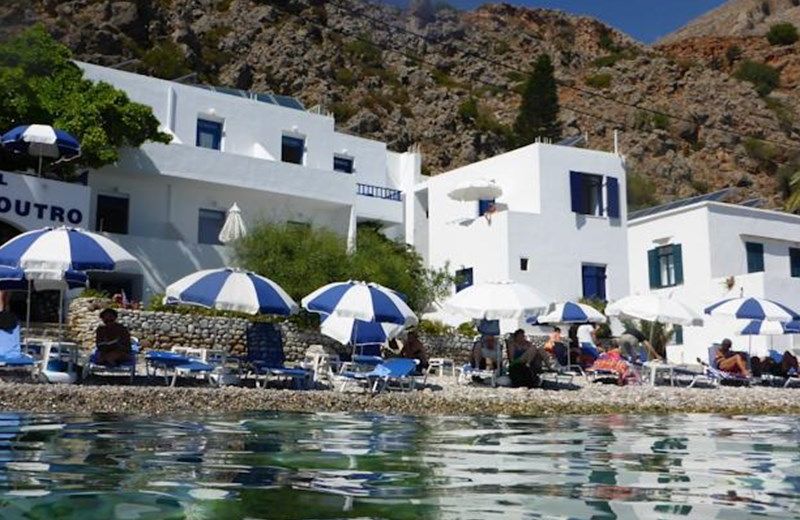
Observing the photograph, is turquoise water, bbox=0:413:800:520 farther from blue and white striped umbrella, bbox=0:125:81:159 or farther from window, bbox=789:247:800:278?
window, bbox=789:247:800:278

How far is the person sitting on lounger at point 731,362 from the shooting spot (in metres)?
18.4

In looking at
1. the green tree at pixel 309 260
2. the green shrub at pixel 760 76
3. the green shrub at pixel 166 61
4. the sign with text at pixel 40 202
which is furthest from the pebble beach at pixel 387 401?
the green shrub at pixel 760 76

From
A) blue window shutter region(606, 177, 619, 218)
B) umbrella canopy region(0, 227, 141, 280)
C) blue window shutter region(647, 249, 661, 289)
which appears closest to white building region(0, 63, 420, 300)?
blue window shutter region(606, 177, 619, 218)

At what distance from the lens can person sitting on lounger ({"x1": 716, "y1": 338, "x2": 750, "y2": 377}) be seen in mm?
18375

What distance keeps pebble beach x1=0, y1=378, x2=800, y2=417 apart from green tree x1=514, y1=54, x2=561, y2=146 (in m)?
50.3

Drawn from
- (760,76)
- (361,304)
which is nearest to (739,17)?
(760,76)

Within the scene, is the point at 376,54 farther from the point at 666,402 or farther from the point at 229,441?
the point at 229,441

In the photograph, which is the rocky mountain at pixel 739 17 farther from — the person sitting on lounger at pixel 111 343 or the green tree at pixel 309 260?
the person sitting on lounger at pixel 111 343

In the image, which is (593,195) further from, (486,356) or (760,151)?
(760,151)

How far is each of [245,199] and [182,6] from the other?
4470cm

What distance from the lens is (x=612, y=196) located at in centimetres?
3064

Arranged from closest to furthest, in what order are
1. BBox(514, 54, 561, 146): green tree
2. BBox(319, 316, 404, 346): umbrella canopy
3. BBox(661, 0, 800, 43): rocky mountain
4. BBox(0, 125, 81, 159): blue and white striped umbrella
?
BBox(319, 316, 404, 346): umbrella canopy, BBox(0, 125, 81, 159): blue and white striped umbrella, BBox(514, 54, 561, 146): green tree, BBox(661, 0, 800, 43): rocky mountain

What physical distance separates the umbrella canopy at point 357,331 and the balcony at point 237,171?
33.8 feet

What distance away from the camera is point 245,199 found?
88.1 ft
